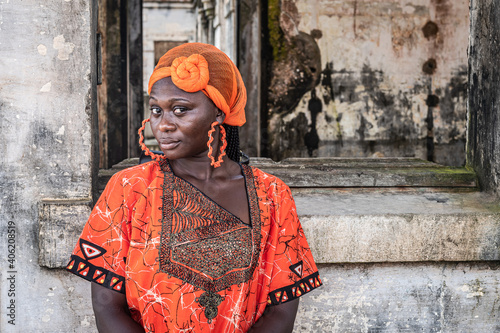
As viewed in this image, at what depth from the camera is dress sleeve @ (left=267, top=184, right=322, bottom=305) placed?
2.04 m

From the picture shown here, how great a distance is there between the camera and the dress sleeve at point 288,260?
2.04 meters

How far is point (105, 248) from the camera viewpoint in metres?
1.90

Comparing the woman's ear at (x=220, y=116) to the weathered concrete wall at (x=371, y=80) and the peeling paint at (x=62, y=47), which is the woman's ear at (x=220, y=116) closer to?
the peeling paint at (x=62, y=47)

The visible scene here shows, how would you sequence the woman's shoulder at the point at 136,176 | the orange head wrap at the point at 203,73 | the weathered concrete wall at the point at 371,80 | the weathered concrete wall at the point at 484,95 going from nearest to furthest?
the orange head wrap at the point at 203,73, the woman's shoulder at the point at 136,176, the weathered concrete wall at the point at 484,95, the weathered concrete wall at the point at 371,80

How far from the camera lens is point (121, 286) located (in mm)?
1900

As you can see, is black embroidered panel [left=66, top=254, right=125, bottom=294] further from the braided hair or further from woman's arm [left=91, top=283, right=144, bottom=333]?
the braided hair

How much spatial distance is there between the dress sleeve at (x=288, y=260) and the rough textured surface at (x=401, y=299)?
32.5 inches

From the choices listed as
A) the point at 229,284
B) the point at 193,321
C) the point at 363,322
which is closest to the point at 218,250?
the point at 229,284

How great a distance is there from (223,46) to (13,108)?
22.5 feet

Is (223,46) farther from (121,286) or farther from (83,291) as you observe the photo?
(121,286)

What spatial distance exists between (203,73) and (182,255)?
0.62m

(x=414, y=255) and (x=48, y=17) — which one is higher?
(x=48, y=17)

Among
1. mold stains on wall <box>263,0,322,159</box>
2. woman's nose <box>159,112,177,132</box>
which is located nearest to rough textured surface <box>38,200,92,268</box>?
woman's nose <box>159,112,177,132</box>

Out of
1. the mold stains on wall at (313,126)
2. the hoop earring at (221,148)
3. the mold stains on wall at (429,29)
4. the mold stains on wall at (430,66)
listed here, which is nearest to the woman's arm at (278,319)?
the hoop earring at (221,148)
